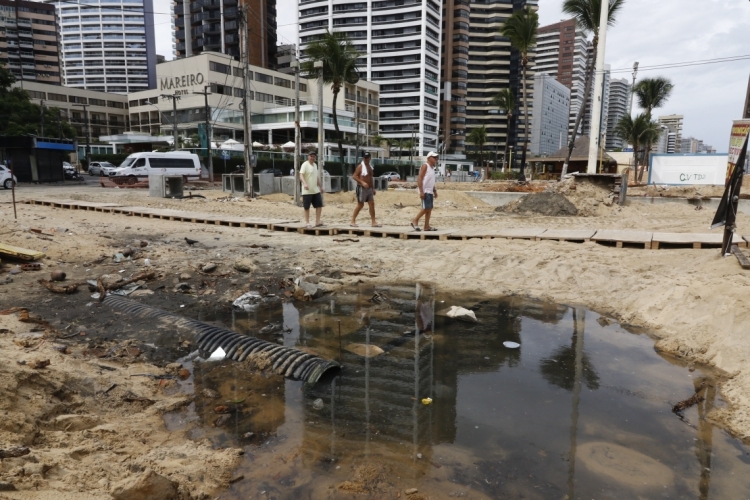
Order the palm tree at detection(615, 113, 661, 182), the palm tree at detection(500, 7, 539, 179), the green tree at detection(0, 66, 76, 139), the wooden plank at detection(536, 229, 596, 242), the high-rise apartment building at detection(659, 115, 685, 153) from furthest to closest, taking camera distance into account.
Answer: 1. the high-rise apartment building at detection(659, 115, 685, 153)
2. the palm tree at detection(615, 113, 661, 182)
3. the green tree at detection(0, 66, 76, 139)
4. the palm tree at detection(500, 7, 539, 179)
5. the wooden plank at detection(536, 229, 596, 242)

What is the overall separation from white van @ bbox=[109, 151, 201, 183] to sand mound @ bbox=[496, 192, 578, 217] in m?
19.0

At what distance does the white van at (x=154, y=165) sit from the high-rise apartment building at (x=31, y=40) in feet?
285

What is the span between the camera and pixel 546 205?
50.9 feet

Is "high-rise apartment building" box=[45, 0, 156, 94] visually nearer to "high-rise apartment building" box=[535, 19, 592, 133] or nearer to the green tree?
the green tree

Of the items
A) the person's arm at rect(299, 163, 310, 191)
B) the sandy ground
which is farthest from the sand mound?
the person's arm at rect(299, 163, 310, 191)

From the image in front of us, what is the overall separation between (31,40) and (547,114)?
4424 inches

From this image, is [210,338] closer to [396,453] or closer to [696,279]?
[396,453]

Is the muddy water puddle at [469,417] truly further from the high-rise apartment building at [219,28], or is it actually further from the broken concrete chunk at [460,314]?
the high-rise apartment building at [219,28]

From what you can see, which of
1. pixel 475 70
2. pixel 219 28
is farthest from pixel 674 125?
pixel 219 28

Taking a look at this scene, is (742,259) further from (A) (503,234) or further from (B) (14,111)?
(B) (14,111)

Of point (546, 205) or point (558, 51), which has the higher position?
point (558, 51)

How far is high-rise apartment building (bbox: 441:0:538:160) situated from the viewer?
329 ft

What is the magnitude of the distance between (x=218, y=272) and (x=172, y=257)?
A: 1.13 metres

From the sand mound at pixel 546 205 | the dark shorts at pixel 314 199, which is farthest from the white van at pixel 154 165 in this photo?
the dark shorts at pixel 314 199
